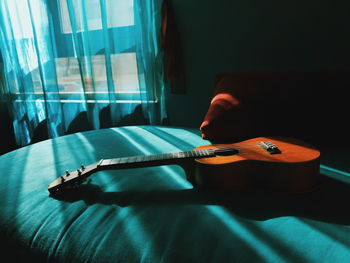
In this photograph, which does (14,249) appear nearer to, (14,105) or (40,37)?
(40,37)

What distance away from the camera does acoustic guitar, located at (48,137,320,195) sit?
0.67 m

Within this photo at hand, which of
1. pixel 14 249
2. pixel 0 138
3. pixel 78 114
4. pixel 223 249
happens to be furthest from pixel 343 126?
pixel 0 138

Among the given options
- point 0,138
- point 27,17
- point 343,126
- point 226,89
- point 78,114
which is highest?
point 27,17

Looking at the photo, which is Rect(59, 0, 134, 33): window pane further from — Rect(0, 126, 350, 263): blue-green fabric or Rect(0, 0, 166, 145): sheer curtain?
Rect(0, 126, 350, 263): blue-green fabric

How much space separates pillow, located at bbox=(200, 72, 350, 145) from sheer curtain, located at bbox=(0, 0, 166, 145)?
947mm

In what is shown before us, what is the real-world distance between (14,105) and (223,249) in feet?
7.66

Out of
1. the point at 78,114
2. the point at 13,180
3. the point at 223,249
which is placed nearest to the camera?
the point at 223,249

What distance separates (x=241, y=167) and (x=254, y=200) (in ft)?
0.30

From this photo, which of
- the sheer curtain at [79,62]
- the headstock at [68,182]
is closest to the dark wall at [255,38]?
the sheer curtain at [79,62]

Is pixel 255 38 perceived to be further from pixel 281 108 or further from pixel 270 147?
pixel 270 147

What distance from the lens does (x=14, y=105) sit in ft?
7.33

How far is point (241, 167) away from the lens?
2.26 feet

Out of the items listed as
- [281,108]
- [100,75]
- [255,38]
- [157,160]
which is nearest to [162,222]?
[157,160]

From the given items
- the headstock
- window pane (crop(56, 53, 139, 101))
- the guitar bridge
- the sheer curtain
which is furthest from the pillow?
window pane (crop(56, 53, 139, 101))
